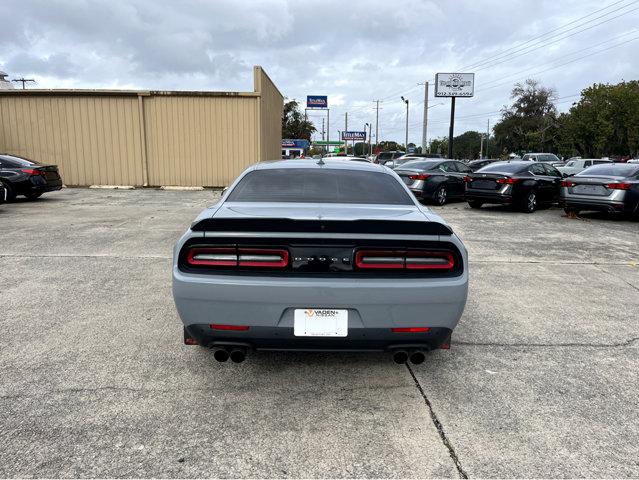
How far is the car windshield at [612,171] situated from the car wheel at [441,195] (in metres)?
3.82

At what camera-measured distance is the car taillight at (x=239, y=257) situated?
9.32 feet

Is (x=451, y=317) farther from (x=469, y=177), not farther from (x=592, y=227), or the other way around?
(x=469, y=177)

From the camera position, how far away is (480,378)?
3.36m

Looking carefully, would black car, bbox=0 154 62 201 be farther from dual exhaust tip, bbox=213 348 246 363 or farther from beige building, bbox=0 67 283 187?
dual exhaust tip, bbox=213 348 246 363

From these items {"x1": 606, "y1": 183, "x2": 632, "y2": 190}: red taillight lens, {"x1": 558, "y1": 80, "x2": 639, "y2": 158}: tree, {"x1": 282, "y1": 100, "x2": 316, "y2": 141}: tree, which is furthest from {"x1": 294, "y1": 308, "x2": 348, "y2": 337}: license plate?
A: {"x1": 282, "y1": 100, "x2": 316, "y2": 141}: tree

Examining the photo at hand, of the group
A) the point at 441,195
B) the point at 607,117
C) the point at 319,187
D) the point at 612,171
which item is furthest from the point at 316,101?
the point at 319,187

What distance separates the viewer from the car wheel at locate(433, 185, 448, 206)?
565 inches

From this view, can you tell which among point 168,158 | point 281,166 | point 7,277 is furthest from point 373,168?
point 168,158

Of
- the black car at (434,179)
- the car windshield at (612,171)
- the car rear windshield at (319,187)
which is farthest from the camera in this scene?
the black car at (434,179)

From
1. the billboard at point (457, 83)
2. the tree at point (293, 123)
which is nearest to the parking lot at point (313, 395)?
the billboard at point (457, 83)

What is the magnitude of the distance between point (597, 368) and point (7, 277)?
20.3 ft

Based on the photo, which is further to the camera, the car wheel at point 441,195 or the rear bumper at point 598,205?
the car wheel at point 441,195

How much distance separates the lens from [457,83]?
3503 centimetres

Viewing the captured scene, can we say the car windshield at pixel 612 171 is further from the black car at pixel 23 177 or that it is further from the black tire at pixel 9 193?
the black tire at pixel 9 193
